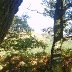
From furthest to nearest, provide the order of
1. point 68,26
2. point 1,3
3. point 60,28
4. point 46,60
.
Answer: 1. point 68,26
2. point 46,60
3. point 60,28
4. point 1,3

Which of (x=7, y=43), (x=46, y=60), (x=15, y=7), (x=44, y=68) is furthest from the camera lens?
(x=46, y=60)

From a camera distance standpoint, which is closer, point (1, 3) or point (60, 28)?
point (1, 3)

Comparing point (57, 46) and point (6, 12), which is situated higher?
point (6, 12)

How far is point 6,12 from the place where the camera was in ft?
5.78

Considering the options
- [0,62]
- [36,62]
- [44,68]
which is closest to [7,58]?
[0,62]

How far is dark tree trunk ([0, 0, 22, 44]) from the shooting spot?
1729 mm

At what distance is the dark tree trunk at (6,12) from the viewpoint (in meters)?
1.73

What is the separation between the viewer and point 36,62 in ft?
53.4

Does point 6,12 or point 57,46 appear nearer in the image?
point 6,12

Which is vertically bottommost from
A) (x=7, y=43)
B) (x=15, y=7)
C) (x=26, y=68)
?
(x=26, y=68)

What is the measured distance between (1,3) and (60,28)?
37.1 feet

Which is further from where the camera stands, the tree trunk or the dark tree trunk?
the tree trunk

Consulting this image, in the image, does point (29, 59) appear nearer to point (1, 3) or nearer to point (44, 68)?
point (44, 68)

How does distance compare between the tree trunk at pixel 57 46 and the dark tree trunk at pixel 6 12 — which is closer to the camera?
the dark tree trunk at pixel 6 12
